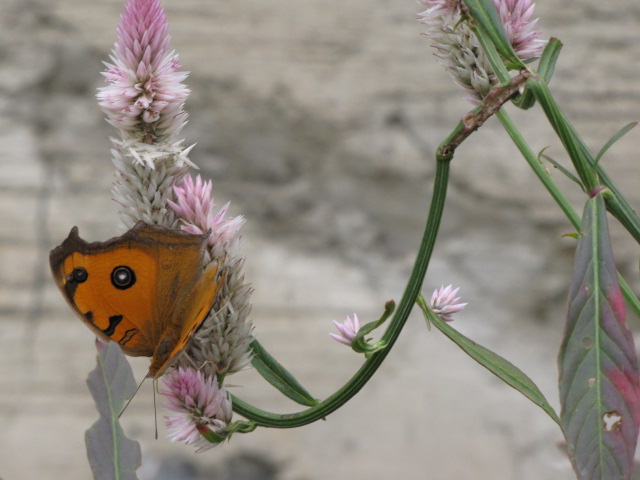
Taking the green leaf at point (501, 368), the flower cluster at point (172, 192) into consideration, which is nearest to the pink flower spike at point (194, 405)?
the flower cluster at point (172, 192)

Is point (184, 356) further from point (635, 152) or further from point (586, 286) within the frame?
point (635, 152)

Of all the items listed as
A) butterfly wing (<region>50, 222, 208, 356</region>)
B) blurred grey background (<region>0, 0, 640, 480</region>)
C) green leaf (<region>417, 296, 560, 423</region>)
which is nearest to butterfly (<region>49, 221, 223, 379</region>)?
butterfly wing (<region>50, 222, 208, 356</region>)

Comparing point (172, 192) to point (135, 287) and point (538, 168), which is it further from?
point (538, 168)

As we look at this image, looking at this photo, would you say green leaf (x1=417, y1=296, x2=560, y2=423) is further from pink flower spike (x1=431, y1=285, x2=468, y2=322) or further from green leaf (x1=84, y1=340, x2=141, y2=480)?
green leaf (x1=84, y1=340, x2=141, y2=480)

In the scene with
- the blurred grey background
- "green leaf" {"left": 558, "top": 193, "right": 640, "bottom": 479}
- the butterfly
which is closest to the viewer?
"green leaf" {"left": 558, "top": 193, "right": 640, "bottom": 479}

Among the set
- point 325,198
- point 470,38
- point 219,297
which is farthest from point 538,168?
point 325,198

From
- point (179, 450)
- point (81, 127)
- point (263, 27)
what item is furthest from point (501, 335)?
point (81, 127)
